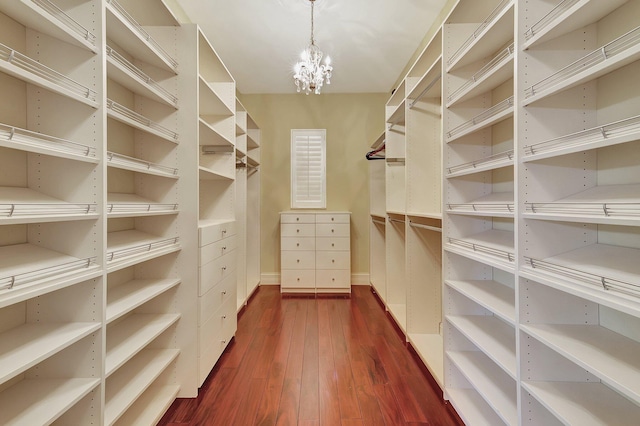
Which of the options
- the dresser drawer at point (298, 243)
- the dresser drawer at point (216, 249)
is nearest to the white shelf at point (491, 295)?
the dresser drawer at point (216, 249)

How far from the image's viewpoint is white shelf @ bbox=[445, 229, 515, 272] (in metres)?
1.23

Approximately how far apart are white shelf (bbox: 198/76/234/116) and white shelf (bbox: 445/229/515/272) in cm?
183

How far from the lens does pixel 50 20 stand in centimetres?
94

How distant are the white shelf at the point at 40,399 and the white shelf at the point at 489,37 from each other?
7.05 ft

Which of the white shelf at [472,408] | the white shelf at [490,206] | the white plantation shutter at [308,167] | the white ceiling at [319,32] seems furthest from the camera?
the white plantation shutter at [308,167]

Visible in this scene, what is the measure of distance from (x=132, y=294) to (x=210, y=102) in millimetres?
1462

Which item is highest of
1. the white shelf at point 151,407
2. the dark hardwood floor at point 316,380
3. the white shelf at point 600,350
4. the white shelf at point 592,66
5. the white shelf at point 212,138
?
the white shelf at point 212,138

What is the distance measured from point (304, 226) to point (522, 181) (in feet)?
8.89

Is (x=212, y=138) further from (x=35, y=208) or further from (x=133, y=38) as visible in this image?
Answer: (x=35, y=208)

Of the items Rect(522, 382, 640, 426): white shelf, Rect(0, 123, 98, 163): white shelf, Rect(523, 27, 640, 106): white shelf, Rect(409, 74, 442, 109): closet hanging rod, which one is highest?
Rect(409, 74, 442, 109): closet hanging rod

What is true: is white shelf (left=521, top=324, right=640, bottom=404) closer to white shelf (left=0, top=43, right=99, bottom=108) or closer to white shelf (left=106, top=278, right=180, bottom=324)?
white shelf (left=106, top=278, right=180, bottom=324)

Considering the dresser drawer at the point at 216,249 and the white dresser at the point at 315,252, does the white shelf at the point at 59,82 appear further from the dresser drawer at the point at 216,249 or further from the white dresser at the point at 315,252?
the white dresser at the point at 315,252

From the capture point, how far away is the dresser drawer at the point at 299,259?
362 centimetres

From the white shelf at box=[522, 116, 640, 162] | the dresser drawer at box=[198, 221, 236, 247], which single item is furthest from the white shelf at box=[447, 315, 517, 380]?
the dresser drawer at box=[198, 221, 236, 247]
